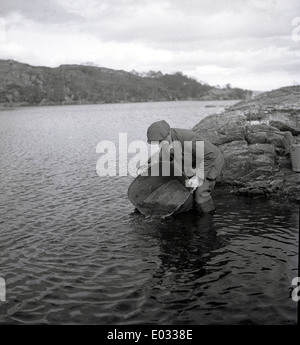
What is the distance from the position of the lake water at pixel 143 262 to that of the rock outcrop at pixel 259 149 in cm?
87

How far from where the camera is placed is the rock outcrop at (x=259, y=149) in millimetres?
12109

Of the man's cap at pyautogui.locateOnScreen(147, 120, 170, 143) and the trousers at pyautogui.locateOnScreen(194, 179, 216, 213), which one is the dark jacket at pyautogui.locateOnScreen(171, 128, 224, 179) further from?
the man's cap at pyautogui.locateOnScreen(147, 120, 170, 143)

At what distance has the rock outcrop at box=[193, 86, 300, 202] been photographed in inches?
477

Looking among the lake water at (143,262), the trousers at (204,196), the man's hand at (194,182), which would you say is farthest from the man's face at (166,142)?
the lake water at (143,262)

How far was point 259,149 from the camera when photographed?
1377cm

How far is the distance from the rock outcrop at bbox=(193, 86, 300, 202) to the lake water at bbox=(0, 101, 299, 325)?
87 cm

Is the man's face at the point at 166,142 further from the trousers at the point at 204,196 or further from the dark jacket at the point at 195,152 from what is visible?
the trousers at the point at 204,196

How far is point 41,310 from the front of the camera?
609cm

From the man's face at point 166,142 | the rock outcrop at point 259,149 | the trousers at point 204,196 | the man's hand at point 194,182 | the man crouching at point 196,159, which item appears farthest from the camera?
the rock outcrop at point 259,149

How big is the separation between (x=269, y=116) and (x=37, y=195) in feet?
36.4

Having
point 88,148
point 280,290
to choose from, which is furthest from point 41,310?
point 88,148

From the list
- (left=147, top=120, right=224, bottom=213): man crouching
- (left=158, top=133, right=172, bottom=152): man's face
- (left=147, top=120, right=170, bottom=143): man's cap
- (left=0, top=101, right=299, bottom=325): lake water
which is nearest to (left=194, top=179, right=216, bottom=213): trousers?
(left=147, top=120, right=224, bottom=213): man crouching

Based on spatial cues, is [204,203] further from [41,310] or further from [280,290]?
[41,310]

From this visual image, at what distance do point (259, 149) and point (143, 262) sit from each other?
8.10 m
